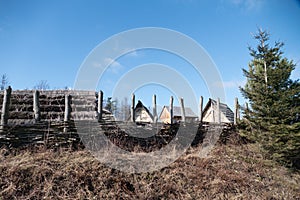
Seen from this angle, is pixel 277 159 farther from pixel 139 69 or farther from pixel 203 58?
pixel 139 69

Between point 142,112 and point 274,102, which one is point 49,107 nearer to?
point 274,102

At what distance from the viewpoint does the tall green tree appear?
20.7 ft

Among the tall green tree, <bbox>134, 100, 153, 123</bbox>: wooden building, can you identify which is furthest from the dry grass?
<bbox>134, 100, 153, 123</bbox>: wooden building

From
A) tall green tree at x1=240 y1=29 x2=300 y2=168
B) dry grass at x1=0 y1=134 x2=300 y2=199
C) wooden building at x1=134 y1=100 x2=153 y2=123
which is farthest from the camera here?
wooden building at x1=134 y1=100 x2=153 y2=123

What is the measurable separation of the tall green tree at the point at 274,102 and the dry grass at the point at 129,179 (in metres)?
0.71

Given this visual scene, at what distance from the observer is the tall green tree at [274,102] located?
248 inches

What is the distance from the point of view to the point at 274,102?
6.56 metres

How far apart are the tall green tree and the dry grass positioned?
0.71 meters

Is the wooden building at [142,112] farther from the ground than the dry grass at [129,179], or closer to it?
farther from the ground

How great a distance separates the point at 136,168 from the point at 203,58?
4.57m

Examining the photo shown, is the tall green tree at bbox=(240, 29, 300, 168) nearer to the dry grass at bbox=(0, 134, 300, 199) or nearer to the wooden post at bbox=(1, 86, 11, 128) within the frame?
the dry grass at bbox=(0, 134, 300, 199)

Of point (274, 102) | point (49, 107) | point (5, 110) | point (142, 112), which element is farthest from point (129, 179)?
point (142, 112)

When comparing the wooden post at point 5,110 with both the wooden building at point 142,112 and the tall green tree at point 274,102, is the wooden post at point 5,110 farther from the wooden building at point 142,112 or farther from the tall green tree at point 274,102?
the wooden building at point 142,112

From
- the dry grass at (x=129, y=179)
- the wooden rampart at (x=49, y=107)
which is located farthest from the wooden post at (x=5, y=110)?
the wooden rampart at (x=49, y=107)
